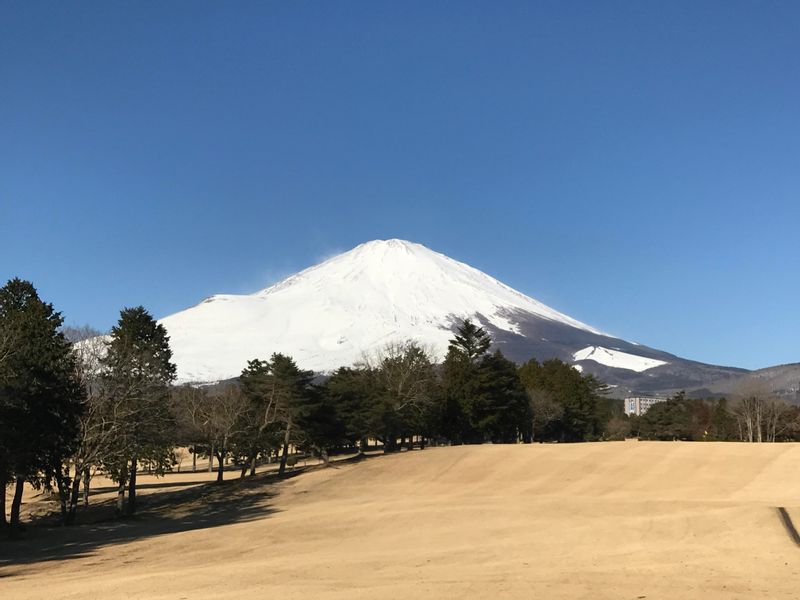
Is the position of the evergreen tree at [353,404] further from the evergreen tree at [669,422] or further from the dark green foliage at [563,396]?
the evergreen tree at [669,422]

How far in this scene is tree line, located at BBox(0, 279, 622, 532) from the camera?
116 ft

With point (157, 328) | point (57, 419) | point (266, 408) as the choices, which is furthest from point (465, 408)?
point (57, 419)

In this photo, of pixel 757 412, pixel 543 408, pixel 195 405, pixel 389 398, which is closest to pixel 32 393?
pixel 195 405

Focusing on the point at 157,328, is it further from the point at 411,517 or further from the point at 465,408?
the point at 465,408

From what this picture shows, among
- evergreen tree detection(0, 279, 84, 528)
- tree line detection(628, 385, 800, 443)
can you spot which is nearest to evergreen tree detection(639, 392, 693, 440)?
tree line detection(628, 385, 800, 443)

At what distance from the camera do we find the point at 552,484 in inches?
1896

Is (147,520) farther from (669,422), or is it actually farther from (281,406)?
(669,422)

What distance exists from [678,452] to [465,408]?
1116 inches

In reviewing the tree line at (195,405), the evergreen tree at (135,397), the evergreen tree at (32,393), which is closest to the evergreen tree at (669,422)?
the tree line at (195,405)

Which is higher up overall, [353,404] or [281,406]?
[281,406]

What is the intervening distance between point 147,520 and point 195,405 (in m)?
20.0

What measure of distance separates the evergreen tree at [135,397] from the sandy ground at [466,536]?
385 centimetres

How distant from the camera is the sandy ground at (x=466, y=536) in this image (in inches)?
700

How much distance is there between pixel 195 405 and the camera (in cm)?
6381
